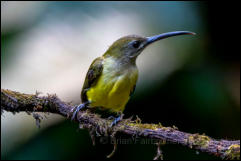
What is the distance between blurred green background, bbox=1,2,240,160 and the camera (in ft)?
20.1

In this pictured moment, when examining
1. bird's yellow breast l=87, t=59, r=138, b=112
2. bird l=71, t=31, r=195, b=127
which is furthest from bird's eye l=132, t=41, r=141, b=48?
bird's yellow breast l=87, t=59, r=138, b=112

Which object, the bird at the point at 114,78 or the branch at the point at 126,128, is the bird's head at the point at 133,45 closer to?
the bird at the point at 114,78

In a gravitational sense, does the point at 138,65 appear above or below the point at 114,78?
below

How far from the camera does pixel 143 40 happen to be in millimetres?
4918

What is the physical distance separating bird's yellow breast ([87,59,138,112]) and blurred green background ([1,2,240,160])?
155 centimetres

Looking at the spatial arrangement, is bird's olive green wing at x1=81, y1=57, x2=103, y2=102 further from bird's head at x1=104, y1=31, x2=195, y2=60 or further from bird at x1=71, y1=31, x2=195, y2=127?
bird's head at x1=104, y1=31, x2=195, y2=60

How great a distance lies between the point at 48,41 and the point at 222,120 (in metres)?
3.46

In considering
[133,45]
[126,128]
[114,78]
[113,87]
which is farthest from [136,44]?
[126,128]

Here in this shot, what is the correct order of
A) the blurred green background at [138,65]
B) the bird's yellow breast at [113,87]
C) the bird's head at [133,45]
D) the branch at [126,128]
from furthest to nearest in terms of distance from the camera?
the blurred green background at [138,65] → the bird's head at [133,45] → the bird's yellow breast at [113,87] → the branch at [126,128]

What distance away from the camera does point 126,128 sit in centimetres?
362

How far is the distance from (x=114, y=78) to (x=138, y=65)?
84.6 inches

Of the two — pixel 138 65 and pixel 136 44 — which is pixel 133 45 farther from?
pixel 138 65

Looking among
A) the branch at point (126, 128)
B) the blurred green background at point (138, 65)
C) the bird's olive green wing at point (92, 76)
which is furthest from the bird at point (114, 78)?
the blurred green background at point (138, 65)

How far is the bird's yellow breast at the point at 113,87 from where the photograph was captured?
445 cm
